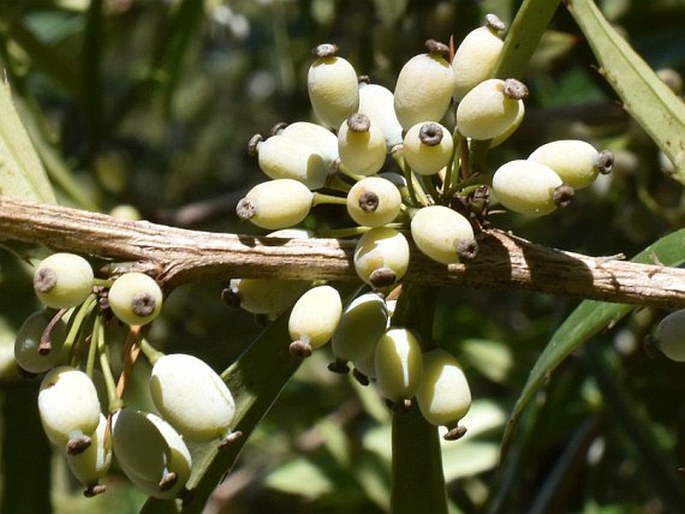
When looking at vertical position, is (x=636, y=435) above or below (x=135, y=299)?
below

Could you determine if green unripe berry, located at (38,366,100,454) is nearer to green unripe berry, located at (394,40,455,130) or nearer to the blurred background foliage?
green unripe berry, located at (394,40,455,130)

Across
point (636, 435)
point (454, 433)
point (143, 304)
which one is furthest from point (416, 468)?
point (636, 435)

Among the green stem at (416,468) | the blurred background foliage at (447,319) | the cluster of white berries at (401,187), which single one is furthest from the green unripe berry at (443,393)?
the blurred background foliage at (447,319)

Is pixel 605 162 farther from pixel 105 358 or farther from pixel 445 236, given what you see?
pixel 105 358

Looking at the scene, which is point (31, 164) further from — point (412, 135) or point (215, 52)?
point (215, 52)

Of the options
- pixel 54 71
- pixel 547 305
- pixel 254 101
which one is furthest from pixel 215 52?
pixel 547 305

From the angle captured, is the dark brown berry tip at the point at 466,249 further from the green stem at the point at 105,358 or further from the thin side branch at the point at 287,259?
the green stem at the point at 105,358
